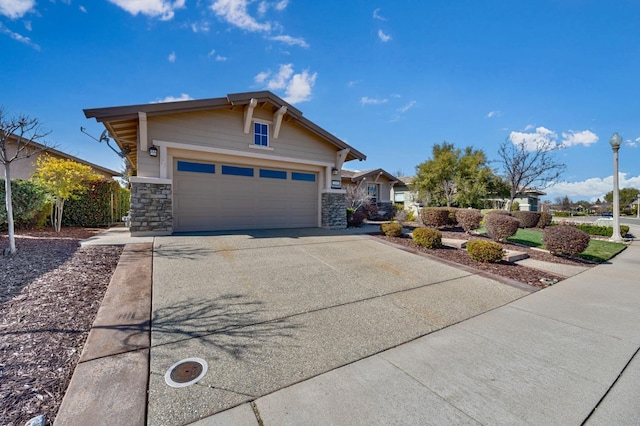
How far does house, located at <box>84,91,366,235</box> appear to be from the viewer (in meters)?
7.72

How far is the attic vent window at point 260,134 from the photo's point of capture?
31.2 feet

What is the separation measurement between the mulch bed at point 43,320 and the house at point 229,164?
279 cm

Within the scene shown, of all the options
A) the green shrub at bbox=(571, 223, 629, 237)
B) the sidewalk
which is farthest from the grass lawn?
the sidewalk

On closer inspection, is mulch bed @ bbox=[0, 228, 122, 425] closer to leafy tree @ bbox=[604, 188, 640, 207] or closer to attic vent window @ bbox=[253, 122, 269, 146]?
attic vent window @ bbox=[253, 122, 269, 146]

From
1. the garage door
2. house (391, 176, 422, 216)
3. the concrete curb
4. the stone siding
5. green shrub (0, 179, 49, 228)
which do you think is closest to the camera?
the concrete curb

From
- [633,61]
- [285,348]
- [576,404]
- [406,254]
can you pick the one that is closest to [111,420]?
[285,348]

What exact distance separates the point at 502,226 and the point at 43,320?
10.5m

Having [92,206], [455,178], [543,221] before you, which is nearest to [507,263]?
[543,221]

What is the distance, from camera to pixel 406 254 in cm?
696

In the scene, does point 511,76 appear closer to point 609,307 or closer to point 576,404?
point 609,307

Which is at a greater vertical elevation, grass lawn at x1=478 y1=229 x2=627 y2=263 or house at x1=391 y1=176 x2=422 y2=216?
house at x1=391 y1=176 x2=422 y2=216

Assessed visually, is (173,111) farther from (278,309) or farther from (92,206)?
(278,309)

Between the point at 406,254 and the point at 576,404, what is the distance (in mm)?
4860

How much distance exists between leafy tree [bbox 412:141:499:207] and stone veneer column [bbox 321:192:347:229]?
16.1 meters
